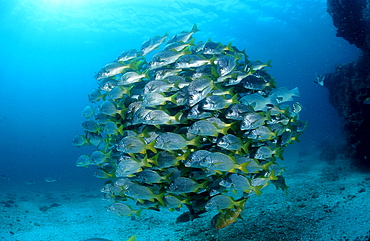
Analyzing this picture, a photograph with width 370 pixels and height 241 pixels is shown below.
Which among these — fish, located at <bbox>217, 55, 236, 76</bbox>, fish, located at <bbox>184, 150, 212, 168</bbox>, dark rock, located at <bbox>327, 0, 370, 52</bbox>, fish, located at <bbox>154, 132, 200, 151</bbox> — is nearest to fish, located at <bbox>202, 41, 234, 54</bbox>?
fish, located at <bbox>217, 55, 236, 76</bbox>

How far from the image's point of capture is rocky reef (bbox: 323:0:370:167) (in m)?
9.24

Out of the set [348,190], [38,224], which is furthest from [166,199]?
[38,224]

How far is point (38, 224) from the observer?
847 cm

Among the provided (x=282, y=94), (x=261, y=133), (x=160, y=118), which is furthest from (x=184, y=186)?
(x=282, y=94)

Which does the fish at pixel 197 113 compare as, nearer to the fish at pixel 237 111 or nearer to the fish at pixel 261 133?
the fish at pixel 237 111

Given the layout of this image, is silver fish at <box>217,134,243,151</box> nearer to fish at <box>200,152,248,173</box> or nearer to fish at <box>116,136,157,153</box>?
fish at <box>200,152,248,173</box>

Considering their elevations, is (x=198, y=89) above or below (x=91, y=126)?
below

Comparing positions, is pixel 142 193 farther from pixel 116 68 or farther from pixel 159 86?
pixel 116 68

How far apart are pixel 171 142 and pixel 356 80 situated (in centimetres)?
1015

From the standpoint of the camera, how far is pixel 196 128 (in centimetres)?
370

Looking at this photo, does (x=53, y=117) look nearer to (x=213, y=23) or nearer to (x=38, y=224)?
(x=213, y=23)

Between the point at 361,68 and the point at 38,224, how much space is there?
598 inches

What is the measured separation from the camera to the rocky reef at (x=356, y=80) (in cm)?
924

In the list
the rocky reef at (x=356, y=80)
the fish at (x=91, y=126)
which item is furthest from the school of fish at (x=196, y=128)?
the rocky reef at (x=356, y=80)
